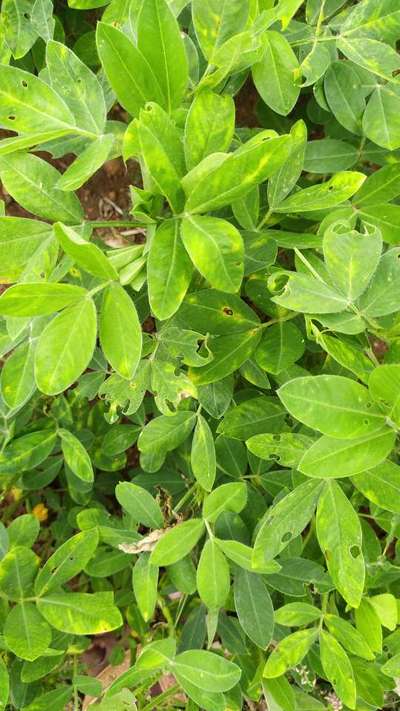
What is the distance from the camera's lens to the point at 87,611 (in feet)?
4.69

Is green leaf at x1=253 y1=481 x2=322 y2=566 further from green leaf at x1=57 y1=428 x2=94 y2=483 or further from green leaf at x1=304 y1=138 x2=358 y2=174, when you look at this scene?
green leaf at x1=304 y1=138 x2=358 y2=174

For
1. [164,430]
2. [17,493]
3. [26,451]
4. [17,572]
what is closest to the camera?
[17,572]

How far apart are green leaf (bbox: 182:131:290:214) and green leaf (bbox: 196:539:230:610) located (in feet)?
2.26

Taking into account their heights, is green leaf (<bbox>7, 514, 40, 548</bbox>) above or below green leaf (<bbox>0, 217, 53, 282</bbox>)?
below

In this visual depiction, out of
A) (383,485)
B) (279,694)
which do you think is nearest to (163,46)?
(383,485)

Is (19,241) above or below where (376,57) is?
below

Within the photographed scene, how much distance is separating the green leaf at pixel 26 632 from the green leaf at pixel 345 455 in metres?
0.69

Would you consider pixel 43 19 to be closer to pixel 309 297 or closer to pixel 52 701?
pixel 309 297

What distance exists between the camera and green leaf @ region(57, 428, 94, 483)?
1554mm

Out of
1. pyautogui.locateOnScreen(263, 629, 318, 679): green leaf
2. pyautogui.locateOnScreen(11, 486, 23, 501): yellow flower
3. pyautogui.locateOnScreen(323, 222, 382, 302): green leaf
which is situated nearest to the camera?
pyautogui.locateOnScreen(323, 222, 382, 302): green leaf

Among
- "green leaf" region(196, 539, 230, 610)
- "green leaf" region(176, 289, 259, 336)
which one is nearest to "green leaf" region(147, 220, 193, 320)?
"green leaf" region(176, 289, 259, 336)

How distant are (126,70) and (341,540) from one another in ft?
2.80

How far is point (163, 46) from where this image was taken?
1127mm

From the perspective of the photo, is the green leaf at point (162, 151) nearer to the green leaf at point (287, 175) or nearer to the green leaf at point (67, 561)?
the green leaf at point (287, 175)
